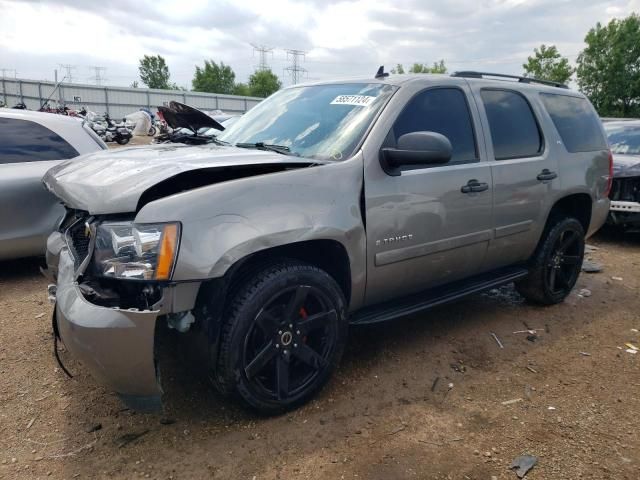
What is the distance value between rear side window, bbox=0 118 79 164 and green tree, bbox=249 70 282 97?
6652 cm

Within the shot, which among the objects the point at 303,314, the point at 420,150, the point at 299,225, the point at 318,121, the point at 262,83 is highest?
the point at 262,83

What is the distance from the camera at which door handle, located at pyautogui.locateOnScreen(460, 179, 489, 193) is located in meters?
3.32

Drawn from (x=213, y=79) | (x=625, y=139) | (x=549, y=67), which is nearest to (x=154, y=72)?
(x=213, y=79)

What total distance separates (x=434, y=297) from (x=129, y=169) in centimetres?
211

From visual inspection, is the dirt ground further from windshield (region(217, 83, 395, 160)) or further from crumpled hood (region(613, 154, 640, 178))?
crumpled hood (region(613, 154, 640, 178))

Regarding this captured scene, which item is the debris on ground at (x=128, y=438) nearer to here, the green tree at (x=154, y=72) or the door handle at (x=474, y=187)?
the door handle at (x=474, y=187)

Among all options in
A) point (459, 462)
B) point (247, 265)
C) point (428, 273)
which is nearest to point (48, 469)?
point (247, 265)

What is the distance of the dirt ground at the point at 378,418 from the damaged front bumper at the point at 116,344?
0.37 m

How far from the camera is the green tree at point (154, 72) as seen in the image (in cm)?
7712

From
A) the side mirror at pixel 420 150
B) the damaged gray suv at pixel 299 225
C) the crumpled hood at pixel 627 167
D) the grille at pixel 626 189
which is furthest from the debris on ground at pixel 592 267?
the side mirror at pixel 420 150

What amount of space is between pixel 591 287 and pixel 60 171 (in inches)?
197

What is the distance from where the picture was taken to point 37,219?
4582 millimetres

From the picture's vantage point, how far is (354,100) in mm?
3203

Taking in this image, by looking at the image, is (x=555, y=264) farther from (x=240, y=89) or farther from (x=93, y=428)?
(x=240, y=89)
